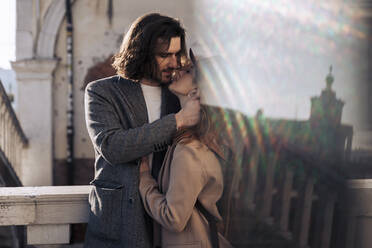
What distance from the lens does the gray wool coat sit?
1.31 metres

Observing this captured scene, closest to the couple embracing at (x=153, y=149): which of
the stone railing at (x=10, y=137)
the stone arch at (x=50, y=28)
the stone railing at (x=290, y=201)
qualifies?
the stone railing at (x=290, y=201)

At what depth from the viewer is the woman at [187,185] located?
122cm

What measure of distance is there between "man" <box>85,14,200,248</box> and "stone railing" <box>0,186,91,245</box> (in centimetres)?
31

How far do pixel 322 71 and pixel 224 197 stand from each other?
2.46ft

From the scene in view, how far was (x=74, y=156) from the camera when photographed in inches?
264

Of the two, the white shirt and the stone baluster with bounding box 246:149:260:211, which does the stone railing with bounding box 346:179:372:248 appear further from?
the white shirt

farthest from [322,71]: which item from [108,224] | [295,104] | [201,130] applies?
→ [108,224]

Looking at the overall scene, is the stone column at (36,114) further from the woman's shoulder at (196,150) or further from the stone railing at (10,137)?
the woman's shoulder at (196,150)

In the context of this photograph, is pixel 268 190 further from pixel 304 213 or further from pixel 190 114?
pixel 190 114

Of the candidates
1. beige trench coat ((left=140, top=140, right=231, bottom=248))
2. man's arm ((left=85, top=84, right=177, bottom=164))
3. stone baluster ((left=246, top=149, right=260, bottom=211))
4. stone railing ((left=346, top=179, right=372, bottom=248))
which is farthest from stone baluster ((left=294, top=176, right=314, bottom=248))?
man's arm ((left=85, top=84, right=177, bottom=164))

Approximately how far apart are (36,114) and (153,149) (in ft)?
→ 18.7

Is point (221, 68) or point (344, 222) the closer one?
point (344, 222)

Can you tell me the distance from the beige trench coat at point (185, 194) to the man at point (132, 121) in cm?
7

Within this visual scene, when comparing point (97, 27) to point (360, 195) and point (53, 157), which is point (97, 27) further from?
point (360, 195)
